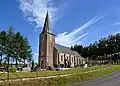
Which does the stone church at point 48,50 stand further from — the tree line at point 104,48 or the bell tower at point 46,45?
the tree line at point 104,48

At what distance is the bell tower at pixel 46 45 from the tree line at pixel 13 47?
28.0ft

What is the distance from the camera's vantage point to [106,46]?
10788 centimetres

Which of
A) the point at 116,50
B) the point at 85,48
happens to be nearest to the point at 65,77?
the point at 116,50

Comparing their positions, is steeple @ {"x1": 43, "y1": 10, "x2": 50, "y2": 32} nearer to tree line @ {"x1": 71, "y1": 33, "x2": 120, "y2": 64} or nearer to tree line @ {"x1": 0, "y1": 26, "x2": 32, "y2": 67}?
tree line @ {"x1": 0, "y1": 26, "x2": 32, "y2": 67}

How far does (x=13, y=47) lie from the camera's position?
77938 mm

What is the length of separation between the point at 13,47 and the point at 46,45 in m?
12.3

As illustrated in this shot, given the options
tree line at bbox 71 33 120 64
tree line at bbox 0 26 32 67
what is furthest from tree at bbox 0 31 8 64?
tree line at bbox 71 33 120 64

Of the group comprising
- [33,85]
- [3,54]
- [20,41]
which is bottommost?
[33,85]

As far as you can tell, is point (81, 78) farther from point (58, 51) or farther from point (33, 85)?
point (58, 51)

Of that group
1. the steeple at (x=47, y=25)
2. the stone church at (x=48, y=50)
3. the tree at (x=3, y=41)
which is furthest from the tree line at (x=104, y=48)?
the tree at (x=3, y=41)

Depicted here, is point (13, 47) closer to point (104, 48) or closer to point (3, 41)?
point (3, 41)

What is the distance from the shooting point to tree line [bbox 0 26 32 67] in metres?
74.9

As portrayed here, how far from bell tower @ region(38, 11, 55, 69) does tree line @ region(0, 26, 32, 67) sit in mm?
8525

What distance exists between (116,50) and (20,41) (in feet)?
161
